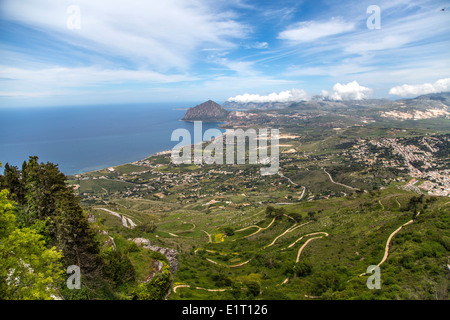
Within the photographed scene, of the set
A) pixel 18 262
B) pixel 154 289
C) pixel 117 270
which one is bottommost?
pixel 154 289

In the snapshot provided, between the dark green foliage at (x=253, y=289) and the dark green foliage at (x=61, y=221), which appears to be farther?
the dark green foliage at (x=253, y=289)

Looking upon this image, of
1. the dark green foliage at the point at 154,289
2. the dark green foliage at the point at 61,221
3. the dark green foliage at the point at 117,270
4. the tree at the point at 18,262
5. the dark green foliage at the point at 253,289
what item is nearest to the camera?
the tree at the point at 18,262

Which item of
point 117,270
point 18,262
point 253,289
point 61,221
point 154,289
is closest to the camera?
point 18,262

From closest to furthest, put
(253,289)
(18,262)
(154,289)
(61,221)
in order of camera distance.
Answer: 1. (18,262)
2. (61,221)
3. (154,289)
4. (253,289)


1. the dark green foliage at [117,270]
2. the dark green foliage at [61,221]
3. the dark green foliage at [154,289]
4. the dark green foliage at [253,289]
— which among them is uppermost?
the dark green foliage at [61,221]

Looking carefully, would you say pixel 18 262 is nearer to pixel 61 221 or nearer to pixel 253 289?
pixel 61 221

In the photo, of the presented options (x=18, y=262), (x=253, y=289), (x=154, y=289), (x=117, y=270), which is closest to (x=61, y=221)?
(x=117, y=270)

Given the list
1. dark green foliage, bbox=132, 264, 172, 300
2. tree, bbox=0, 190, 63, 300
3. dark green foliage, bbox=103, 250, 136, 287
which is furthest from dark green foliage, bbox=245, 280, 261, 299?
tree, bbox=0, 190, 63, 300

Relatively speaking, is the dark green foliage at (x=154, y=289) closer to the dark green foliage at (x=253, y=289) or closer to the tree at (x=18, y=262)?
the dark green foliage at (x=253, y=289)

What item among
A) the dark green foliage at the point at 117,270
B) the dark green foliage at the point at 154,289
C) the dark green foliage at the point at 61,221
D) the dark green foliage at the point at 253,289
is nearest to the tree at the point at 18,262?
the dark green foliage at the point at 61,221

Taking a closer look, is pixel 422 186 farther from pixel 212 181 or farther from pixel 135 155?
pixel 135 155
